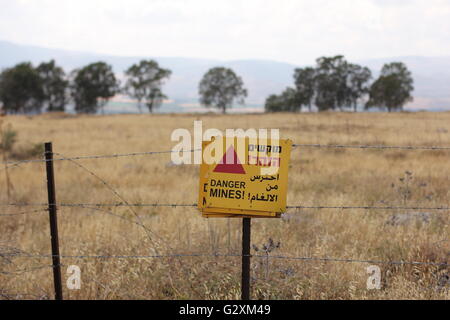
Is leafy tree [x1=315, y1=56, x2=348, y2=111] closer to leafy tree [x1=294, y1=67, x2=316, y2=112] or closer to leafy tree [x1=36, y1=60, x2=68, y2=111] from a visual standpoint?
leafy tree [x1=294, y1=67, x2=316, y2=112]

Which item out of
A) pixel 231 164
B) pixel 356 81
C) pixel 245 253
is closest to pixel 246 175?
pixel 231 164

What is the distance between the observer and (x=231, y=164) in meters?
3.07

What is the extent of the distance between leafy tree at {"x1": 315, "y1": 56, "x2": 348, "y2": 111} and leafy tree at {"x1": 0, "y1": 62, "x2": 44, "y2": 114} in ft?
154

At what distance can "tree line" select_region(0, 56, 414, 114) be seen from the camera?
61.9 meters

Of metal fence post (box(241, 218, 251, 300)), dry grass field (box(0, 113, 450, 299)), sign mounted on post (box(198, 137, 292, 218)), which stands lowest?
dry grass field (box(0, 113, 450, 299))

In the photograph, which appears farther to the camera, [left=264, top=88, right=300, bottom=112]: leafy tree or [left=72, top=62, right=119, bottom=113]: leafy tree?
[left=264, top=88, right=300, bottom=112]: leafy tree

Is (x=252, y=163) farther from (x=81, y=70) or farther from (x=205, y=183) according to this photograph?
(x=81, y=70)

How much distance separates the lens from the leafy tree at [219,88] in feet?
247

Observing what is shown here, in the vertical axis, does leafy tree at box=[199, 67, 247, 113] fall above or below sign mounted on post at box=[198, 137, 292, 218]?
above

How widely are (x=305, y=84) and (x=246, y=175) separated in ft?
242

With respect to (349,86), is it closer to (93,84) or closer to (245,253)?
(93,84)

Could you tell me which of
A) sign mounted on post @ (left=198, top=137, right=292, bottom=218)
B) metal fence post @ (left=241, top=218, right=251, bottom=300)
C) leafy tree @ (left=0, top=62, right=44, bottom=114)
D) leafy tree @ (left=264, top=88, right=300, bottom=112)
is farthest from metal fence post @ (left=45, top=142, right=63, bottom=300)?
leafy tree @ (left=264, top=88, right=300, bottom=112)

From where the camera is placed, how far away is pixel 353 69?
233 feet

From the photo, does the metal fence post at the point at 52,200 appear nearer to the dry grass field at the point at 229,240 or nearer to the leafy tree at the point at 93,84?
the dry grass field at the point at 229,240
